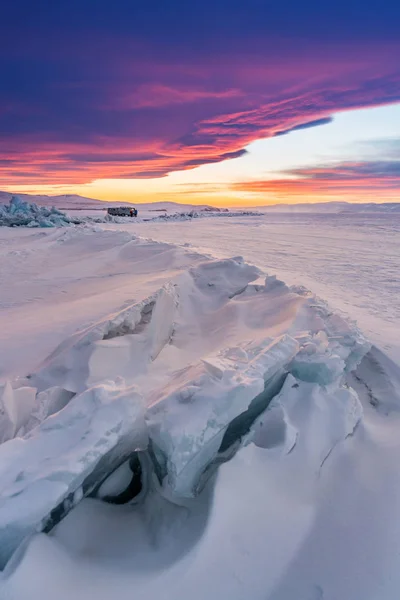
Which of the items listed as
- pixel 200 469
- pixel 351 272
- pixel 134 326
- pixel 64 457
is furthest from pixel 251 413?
pixel 351 272

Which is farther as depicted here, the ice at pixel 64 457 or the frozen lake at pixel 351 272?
the frozen lake at pixel 351 272

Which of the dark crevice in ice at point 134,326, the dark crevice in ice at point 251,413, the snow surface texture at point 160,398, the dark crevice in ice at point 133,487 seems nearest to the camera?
the snow surface texture at point 160,398

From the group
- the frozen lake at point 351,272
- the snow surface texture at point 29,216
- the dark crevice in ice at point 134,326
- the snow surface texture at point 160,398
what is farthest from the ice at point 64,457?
the snow surface texture at point 29,216

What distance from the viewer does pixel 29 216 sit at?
741 inches

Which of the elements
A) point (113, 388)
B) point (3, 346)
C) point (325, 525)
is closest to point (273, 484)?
point (325, 525)

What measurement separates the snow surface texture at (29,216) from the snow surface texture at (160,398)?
15.6m

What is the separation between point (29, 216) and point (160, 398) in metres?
18.9

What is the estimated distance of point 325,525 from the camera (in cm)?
175

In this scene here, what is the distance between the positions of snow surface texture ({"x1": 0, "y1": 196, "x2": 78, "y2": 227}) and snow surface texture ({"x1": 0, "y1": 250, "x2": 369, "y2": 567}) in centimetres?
1565

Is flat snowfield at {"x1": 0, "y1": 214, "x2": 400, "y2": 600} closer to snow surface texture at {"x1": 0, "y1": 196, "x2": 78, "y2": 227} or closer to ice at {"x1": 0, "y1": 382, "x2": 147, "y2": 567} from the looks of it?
ice at {"x1": 0, "y1": 382, "x2": 147, "y2": 567}

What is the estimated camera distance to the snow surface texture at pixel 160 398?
152 cm

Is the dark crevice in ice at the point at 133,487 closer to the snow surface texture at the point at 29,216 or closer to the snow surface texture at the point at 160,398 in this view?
the snow surface texture at the point at 160,398

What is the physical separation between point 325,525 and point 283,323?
5.68ft

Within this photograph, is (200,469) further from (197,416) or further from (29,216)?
(29,216)
